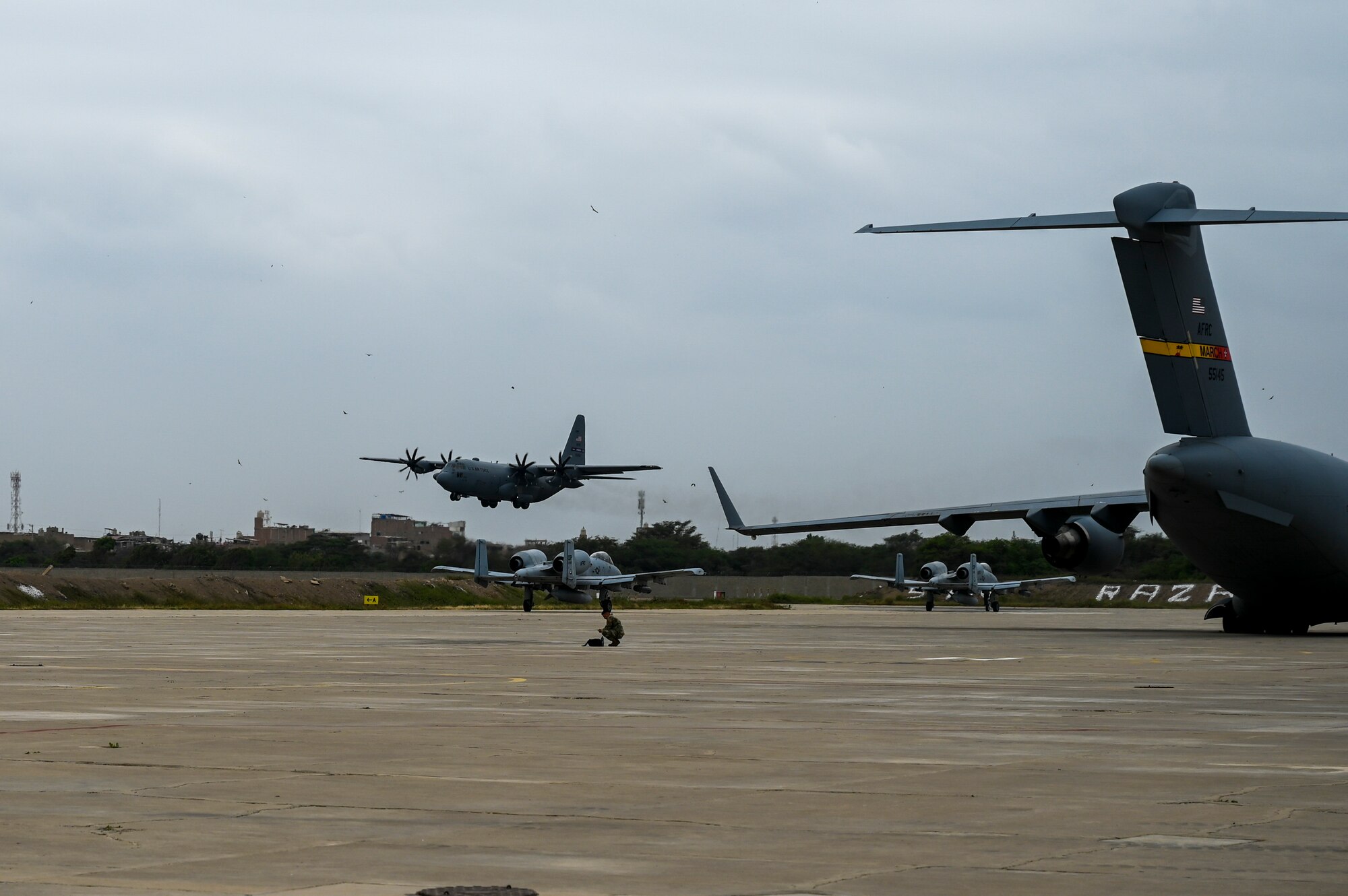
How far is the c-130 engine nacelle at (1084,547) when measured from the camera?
39750 millimetres

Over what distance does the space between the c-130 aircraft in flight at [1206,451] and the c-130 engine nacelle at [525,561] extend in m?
39.8

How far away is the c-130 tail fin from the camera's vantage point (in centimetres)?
3519

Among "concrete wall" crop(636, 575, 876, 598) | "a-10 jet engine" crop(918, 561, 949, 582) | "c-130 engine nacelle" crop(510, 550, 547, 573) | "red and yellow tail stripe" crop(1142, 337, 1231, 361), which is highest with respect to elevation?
"red and yellow tail stripe" crop(1142, 337, 1231, 361)

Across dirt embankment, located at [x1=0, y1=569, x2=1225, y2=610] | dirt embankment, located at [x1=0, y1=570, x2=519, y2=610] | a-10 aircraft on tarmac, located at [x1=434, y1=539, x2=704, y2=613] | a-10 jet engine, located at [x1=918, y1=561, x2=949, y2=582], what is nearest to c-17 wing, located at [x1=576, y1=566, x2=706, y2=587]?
a-10 aircraft on tarmac, located at [x1=434, y1=539, x2=704, y2=613]

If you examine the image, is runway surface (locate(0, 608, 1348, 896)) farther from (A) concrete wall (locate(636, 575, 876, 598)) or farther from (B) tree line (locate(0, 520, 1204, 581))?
(A) concrete wall (locate(636, 575, 876, 598))

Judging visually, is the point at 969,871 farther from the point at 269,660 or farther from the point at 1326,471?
the point at 1326,471

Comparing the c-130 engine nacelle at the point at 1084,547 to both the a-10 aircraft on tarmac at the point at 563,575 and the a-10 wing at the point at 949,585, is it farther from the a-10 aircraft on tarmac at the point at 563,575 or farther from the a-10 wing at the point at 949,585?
the a-10 wing at the point at 949,585

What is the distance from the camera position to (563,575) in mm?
72250

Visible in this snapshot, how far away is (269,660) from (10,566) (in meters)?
85.1

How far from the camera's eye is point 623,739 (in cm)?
1211

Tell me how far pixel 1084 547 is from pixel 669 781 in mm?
32116

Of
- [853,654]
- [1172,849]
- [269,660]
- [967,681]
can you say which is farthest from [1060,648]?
[1172,849]

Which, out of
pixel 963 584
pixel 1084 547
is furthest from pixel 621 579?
pixel 1084 547

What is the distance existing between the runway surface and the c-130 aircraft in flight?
13.0 meters
